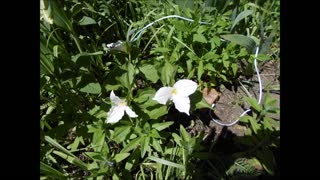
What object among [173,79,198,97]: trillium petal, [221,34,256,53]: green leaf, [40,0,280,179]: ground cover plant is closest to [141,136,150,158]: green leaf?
[40,0,280,179]: ground cover plant

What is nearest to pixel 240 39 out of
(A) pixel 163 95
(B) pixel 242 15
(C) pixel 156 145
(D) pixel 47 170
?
(B) pixel 242 15

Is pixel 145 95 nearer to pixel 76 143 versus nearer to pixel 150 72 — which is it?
pixel 150 72

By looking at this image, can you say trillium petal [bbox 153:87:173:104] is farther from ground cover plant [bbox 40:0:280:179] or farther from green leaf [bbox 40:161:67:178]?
green leaf [bbox 40:161:67:178]

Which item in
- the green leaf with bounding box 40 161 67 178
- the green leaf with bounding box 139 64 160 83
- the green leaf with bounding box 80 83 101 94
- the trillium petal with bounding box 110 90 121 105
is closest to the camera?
the green leaf with bounding box 40 161 67 178

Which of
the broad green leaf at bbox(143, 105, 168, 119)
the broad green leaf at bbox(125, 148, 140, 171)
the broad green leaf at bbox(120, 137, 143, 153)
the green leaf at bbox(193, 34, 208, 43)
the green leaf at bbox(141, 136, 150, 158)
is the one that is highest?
the green leaf at bbox(193, 34, 208, 43)
